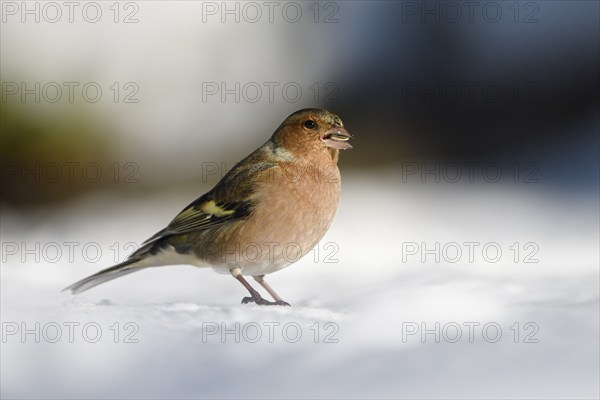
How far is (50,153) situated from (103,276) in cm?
408

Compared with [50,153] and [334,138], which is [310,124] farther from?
[50,153]

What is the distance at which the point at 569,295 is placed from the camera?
3676mm

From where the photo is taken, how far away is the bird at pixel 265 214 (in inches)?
158

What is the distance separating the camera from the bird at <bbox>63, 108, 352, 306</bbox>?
4.00m

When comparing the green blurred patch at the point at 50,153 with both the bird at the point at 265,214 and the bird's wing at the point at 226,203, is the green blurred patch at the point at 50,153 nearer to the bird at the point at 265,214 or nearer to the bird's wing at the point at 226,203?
the bird at the point at 265,214

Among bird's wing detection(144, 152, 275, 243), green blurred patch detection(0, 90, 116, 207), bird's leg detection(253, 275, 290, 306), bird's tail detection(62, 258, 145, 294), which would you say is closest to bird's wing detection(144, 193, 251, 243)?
bird's wing detection(144, 152, 275, 243)

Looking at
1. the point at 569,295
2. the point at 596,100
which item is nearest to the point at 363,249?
the point at 569,295

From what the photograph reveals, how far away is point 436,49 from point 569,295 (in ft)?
19.8

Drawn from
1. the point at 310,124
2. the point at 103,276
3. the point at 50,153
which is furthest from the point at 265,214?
the point at 50,153

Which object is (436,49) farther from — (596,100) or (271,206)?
(271,206)

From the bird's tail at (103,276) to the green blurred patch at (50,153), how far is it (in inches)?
153

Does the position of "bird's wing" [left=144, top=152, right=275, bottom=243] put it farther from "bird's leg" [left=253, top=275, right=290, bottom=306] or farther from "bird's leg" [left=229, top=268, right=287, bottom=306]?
"bird's leg" [left=253, top=275, right=290, bottom=306]

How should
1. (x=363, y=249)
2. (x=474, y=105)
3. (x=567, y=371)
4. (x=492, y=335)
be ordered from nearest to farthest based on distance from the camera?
(x=567, y=371), (x=492, y=335), (x=363, y=249), (x=474, y=105)

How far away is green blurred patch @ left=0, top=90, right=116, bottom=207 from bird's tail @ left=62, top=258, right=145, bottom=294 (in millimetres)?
3875
